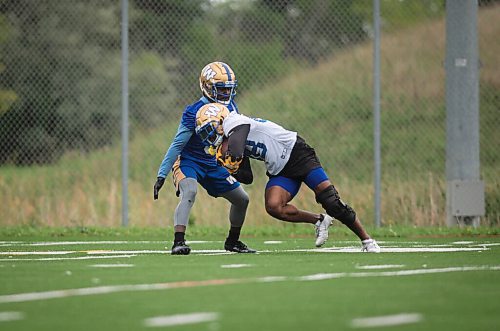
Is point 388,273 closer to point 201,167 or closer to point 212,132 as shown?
point 212,132

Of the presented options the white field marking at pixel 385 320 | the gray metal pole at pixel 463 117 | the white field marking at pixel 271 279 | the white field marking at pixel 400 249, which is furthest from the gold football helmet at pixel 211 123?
the gray metal pole at pixel 463 117

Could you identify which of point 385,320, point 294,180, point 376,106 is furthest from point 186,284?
point 376,106

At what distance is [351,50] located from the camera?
89.8 feet

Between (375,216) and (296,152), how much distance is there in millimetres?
5533

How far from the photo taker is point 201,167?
12.9m

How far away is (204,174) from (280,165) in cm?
94

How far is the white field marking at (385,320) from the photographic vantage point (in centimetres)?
665

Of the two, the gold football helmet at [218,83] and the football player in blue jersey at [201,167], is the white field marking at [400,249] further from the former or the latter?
the gold football helmet at [218,83]

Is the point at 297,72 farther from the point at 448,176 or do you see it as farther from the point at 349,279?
the point at 349,279

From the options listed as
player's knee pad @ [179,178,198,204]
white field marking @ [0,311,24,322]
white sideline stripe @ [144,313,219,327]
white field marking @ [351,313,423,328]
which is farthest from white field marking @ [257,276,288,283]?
player's knee pad @ [179,178,198,204]

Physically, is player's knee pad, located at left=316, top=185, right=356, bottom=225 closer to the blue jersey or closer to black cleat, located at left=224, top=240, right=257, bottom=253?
black cleat, located at left=224, top=240, right=257, bottom=253

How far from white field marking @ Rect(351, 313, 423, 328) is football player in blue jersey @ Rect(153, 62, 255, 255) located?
5.66 m

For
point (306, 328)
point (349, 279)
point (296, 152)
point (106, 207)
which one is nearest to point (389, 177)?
point (106, 207)

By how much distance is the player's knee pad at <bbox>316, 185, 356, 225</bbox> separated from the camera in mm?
12258
